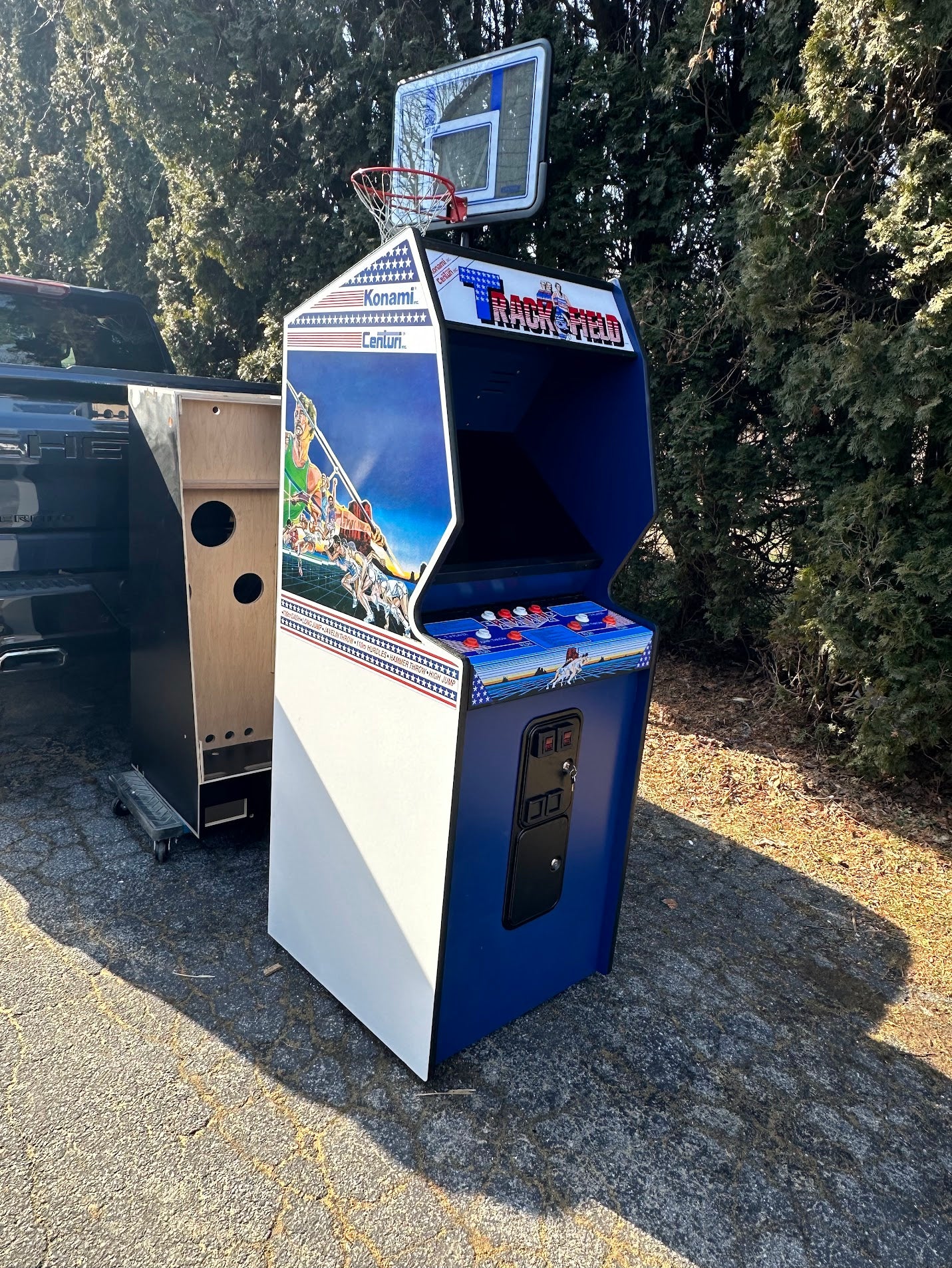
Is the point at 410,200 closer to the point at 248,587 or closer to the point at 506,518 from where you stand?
the point at 248,587

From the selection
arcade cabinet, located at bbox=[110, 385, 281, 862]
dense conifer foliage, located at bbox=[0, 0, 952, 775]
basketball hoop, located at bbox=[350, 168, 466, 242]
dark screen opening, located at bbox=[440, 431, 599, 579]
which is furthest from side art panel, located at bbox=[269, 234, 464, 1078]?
basketball hoop, located at bbox=[350, 168, 466, 242]

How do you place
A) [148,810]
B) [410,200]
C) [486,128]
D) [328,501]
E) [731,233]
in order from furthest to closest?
[410,200], [486,128], [731,233], [148,810], [328,501]

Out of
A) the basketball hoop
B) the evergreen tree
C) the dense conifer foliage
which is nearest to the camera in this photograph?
the evergreen tree

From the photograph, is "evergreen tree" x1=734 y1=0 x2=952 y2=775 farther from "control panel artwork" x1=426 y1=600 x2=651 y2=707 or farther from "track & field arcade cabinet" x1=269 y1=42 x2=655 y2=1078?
"control panel artwork" x1=426 y1=600 x2=651 y2=707

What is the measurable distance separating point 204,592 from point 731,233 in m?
3.40

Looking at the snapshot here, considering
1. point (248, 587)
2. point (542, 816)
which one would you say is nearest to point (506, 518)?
point (542, 816)

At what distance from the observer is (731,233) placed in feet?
14.5

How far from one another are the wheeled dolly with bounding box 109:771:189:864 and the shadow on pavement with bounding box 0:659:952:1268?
7 centimetres

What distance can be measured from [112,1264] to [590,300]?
2.58 metres

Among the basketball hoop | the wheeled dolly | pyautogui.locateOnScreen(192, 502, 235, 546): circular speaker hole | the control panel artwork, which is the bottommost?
the wheeled dolly

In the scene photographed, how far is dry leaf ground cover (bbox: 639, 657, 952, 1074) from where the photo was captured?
293cm

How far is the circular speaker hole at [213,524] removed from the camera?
119 inches

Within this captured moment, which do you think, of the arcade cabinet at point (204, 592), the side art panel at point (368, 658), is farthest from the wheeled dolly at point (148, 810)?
the side art panel at point (368, 658)

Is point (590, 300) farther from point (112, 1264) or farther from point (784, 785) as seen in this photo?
point (784, 785)
